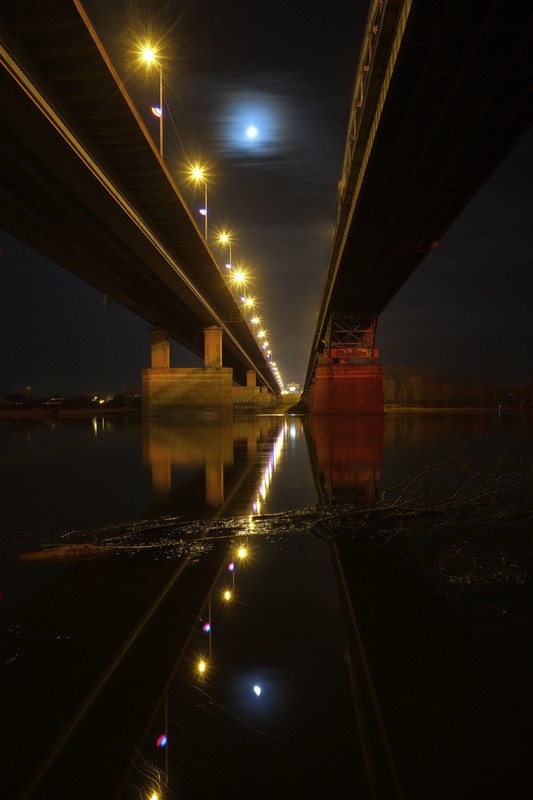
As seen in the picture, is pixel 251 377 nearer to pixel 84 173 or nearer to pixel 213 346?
pixel 213 346

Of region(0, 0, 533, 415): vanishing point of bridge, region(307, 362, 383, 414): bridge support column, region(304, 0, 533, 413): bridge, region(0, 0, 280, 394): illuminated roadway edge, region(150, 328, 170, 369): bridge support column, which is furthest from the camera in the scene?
region(150, 328, 170, 369): bridge support column

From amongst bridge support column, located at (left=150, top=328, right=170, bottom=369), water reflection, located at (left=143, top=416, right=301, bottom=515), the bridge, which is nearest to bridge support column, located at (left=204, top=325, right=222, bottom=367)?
bridge support column, located at (left=150, top=328, right=170, bottom=369)

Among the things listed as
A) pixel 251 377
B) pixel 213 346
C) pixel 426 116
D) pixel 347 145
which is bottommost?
pixel 213 346

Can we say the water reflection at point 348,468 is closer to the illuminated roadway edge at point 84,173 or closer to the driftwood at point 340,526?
the driftwood at point 340,526

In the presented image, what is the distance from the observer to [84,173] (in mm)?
18078

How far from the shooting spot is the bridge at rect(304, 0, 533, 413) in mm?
11000

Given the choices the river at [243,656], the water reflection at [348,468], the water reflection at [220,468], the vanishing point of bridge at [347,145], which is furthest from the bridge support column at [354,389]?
the river at [243,656]

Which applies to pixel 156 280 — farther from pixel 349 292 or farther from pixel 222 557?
pixel 222 557

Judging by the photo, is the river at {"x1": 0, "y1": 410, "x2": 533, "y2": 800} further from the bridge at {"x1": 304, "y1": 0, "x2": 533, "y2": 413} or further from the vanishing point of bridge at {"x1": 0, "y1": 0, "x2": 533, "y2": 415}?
the vanishing point of bridge at {"x1": 0, "y1": 0, "x2": 533, "y2": 415}

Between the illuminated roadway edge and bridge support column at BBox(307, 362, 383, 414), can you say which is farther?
bridge support column at BBox(307, 362, 383, 414)

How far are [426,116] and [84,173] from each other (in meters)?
11.3

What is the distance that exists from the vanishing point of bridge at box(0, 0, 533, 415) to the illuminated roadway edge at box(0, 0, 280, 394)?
5 cm

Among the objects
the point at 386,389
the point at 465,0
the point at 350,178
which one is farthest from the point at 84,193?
the point at 386,389

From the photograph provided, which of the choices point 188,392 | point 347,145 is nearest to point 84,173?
point 347,145
